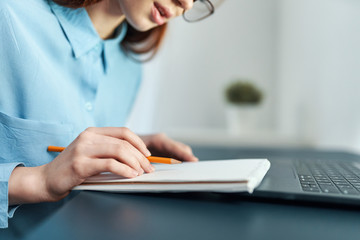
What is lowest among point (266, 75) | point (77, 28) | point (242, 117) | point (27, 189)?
point (242, 117)

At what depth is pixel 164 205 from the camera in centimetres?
42

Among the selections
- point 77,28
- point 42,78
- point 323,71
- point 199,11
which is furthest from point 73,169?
point 323,71

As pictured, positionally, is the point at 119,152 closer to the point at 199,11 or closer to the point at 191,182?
the point at 191,182

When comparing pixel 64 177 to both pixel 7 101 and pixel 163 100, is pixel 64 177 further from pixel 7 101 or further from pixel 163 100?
pixel 163 100

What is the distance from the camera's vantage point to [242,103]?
216cm

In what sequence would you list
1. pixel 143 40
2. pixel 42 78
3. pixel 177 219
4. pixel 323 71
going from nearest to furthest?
pixel 177 219 → pixel 42 78 → pixel 143 40 → pixel 323 71

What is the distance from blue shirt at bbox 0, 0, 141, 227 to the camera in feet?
1.80

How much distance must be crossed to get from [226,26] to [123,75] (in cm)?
166

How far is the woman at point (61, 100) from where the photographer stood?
0.41 meters

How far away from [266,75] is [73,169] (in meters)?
2.25

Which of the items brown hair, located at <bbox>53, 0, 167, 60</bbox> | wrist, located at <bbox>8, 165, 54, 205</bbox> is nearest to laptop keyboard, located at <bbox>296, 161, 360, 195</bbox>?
wrist, located at <bbox>8, 165, 54, 205</bbox>

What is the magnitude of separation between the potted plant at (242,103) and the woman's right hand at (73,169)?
175cm

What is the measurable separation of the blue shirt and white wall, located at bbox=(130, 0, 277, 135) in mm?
1685

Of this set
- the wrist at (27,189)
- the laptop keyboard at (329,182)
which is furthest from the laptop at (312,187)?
the wrist at (27,189)
